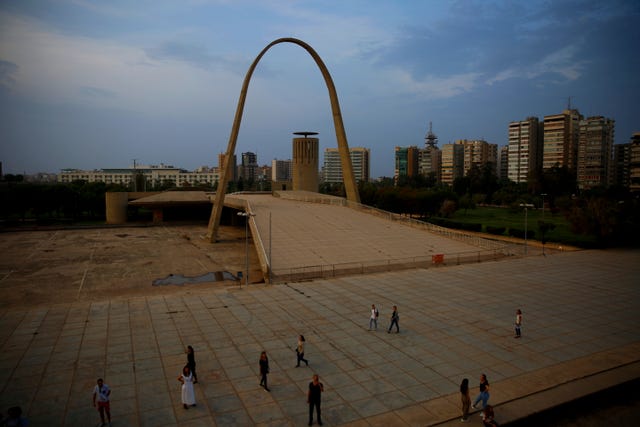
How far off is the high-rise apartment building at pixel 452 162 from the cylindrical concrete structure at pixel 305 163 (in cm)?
10300

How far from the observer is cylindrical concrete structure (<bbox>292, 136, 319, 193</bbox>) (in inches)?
2229

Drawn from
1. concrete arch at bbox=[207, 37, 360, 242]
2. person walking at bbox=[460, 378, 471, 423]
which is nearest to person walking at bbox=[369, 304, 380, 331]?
person walking at bbox=[460, 378, 471, 423]

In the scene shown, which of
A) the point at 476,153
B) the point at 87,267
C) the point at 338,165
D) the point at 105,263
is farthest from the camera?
the point at 338,165

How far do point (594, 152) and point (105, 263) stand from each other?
365ft

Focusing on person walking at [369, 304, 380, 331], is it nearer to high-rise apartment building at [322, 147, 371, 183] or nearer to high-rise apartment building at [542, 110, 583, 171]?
high-rise apartment building at [542, 110, 583, 171]

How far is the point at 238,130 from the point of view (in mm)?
40625

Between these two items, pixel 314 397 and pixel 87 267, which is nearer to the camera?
pixel 314 397

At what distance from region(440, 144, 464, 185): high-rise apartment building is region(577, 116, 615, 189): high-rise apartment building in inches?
1807

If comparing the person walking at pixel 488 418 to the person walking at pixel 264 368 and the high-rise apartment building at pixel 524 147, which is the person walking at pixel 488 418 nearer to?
the person walking at pixel 264 368

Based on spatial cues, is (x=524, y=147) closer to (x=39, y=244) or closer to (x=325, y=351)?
(x=39, y=244)

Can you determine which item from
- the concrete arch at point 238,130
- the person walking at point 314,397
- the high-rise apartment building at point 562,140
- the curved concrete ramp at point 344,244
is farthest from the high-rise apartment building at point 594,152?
Result: the person walking at point 314,397

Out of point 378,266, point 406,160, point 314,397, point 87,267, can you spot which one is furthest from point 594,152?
point 314,397

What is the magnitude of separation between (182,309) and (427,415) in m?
12.3

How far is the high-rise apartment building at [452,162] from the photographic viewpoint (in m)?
153
